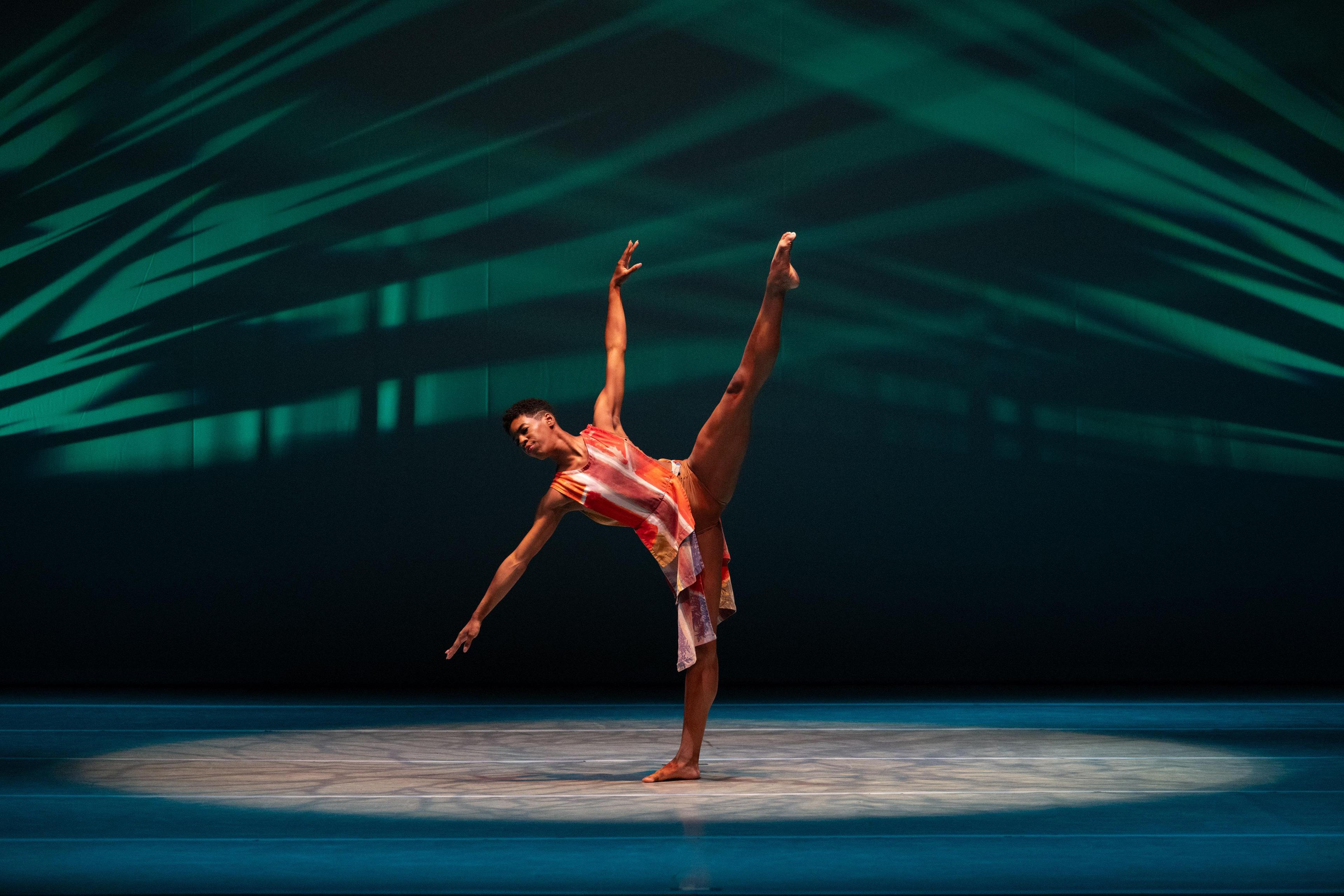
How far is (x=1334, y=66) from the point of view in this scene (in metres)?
6.85

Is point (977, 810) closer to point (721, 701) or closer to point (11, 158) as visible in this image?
point (721, 701)

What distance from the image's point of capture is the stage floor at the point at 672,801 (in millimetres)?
2604

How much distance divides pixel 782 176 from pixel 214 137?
9.58 ft

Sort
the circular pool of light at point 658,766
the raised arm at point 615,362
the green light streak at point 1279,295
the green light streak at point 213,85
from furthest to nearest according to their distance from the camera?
the green light streak at point 213,85 → the green light streak at point 1279,295 → the raised arm at point 615,362 → the circular pool of light at point 658,766

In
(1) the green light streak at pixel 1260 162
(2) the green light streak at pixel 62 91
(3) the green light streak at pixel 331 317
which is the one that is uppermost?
(2) the green light streak at pixel 62 91

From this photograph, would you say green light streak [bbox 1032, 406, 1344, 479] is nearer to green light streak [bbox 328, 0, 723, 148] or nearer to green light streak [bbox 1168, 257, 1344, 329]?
green light streak [bbox 1168, 257, 1344, 329]

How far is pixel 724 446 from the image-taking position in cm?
390

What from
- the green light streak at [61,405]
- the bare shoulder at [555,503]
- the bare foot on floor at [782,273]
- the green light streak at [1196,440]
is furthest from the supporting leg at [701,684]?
the green light streak at [61,405]

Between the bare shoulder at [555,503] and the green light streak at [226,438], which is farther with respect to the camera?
the green light streak at [226,438]

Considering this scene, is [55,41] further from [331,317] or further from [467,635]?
[467,635]

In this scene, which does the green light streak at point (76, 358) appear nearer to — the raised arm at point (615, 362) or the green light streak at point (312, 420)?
the green light streak at point (312, 420)

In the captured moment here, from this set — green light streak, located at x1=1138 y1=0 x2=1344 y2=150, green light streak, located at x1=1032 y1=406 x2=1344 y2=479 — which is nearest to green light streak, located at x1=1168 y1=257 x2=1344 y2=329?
green light streak, located at x1=1032 y1=406 x2=1344 y2=479

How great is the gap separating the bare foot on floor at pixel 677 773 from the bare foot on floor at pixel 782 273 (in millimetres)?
1392

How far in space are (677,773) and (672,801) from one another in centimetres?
39
